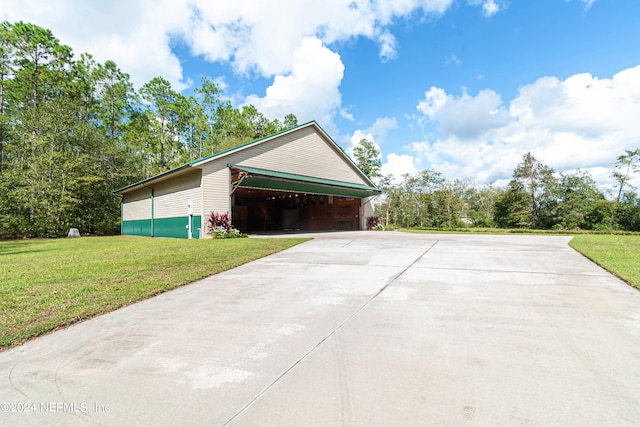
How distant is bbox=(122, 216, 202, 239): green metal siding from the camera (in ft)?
46.0

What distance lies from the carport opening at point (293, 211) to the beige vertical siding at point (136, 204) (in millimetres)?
5609

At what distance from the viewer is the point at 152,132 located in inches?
1282

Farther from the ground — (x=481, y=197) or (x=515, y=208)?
(x=481, y=197)

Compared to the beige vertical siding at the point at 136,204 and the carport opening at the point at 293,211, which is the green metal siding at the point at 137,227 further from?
the carport opening at the point at 293,211

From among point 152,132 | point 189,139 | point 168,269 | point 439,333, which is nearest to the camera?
point 439,333

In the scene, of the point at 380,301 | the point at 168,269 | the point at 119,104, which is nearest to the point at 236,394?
the point at 380,301

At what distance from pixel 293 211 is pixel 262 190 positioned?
20.7 ft

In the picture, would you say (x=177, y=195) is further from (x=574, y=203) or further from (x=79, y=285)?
(x=574, y=203)

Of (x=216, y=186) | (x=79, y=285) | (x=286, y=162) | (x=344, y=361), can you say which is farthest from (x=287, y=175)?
(x=344, y=361)

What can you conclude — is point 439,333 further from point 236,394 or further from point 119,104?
point 119,104

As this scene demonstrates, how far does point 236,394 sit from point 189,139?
123ft

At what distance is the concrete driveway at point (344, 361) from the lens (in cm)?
170

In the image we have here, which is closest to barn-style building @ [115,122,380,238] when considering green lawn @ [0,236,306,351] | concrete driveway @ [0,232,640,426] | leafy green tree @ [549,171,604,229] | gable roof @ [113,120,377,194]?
gable roof @ [113,120,377,194]

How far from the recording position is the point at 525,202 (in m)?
28.5
